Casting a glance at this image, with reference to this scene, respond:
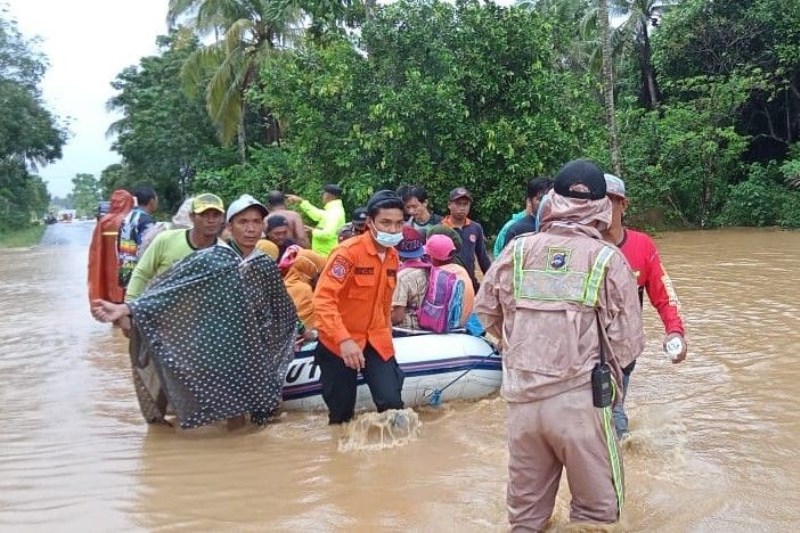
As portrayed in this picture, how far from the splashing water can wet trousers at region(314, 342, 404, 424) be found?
61 mm

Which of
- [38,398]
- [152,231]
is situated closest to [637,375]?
[152,231]

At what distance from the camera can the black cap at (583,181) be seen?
2971 mm

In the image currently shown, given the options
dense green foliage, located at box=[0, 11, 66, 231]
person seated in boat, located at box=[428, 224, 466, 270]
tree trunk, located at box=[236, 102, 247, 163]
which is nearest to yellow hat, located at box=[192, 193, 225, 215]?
person seated in boat, located at box=[428, 224, 466, 270]

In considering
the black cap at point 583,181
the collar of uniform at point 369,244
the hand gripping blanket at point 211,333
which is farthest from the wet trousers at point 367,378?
the black cap at point 583,181

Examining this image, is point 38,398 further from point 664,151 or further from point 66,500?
point 664,151

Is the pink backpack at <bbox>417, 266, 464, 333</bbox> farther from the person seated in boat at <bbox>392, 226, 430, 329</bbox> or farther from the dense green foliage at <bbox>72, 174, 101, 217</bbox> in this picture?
the dense green foliage at <bbox>72, 174, 101, 217</bbox>

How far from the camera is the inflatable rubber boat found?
5582 mm

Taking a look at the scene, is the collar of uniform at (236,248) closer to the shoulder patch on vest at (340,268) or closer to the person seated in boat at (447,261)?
the shoulder patch on vest at (340,268)

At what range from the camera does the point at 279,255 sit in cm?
614

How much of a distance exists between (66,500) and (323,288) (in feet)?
5.73

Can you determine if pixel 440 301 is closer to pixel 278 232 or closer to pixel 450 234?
pixel 450 234

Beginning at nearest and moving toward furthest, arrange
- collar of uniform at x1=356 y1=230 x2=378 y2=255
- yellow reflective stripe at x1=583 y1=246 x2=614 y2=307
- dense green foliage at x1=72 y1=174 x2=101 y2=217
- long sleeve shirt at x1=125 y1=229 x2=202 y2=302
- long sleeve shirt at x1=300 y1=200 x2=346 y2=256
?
yellow reflective stripe at x1=583 y1=246 x2=614 y2=307, collar of uniform at x1=356 y1=230 x2=378 y2=255, long sleeve shirt at x1=125 y1=229 x2=202 y2=302, long sleeve shirt at x1=300 y1=200 x2=346 y2=256, dense green foliage at x1=72 y1=174 x2=101 y2=217

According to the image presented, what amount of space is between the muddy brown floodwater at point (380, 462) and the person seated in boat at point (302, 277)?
0.73 metres

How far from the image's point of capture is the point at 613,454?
294 cm
